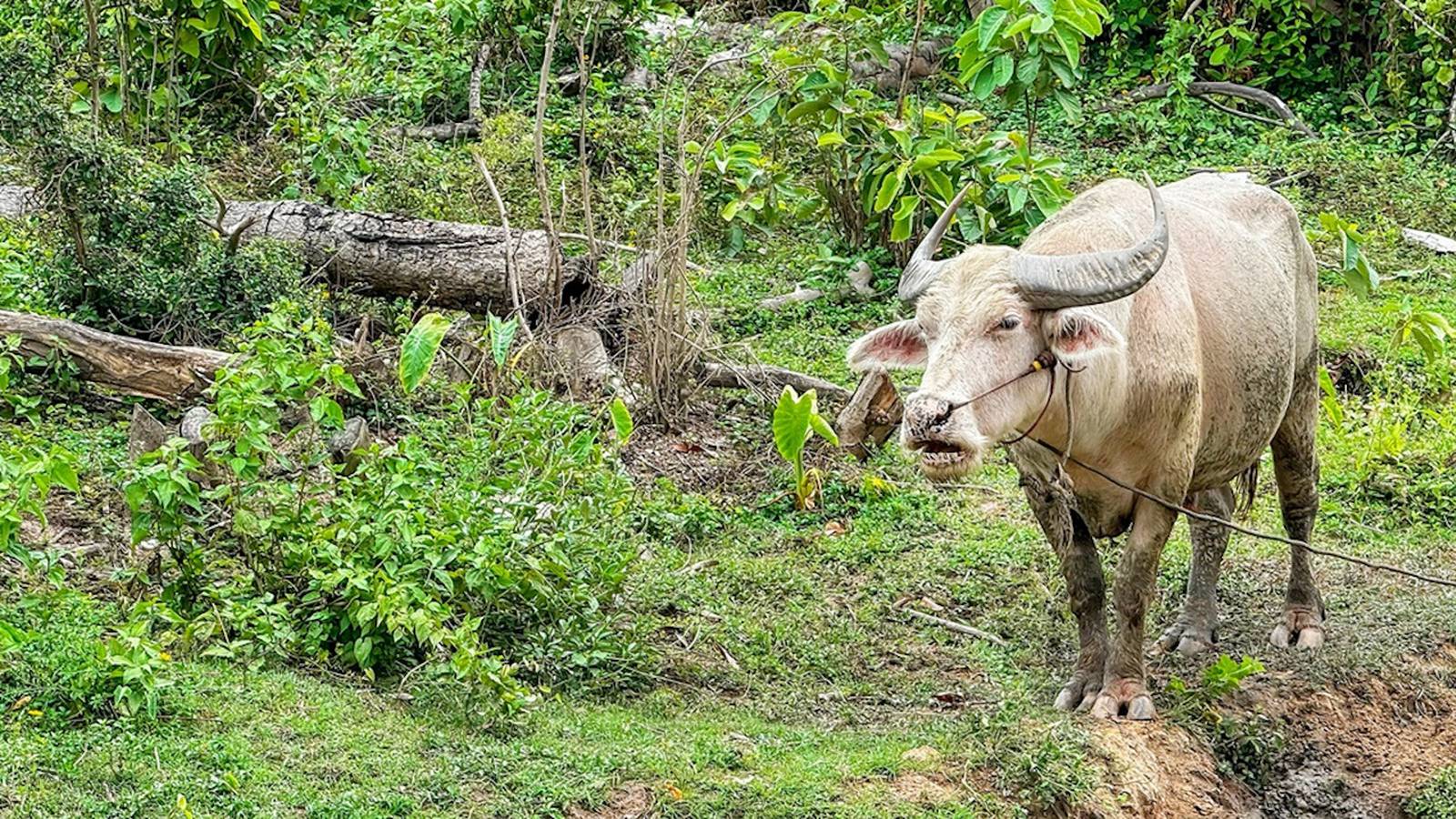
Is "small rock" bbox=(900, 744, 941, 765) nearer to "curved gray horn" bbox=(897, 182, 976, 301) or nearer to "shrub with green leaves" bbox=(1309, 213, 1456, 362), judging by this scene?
"curved gray horn" bbox=(897, 182, 976, 301)

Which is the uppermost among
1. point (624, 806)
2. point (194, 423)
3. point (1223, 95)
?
point (194, 423)

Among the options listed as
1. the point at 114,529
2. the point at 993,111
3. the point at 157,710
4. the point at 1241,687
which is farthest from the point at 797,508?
the point at 993,111

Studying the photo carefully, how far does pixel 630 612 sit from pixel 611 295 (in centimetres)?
241

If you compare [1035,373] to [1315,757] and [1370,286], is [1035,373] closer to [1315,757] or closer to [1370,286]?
[1315,757]

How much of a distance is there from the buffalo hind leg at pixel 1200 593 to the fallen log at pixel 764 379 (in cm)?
223

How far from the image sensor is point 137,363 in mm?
7035

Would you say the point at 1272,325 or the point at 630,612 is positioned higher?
the point at 1272,325

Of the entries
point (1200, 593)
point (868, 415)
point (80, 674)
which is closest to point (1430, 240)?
point (868, 415)

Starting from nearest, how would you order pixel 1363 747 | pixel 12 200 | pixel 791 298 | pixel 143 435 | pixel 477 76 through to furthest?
pixel 1363 747
pixel 143 435
pixel 12 200
pixel 791 298
pixel 477 76

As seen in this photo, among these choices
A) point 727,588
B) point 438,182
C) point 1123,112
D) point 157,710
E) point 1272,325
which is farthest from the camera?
point 1123,112

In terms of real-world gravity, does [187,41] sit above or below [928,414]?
above

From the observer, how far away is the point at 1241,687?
5660 millimetres

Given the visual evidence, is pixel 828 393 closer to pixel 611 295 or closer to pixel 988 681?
pixel 611 295

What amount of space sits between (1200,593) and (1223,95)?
257 inches
